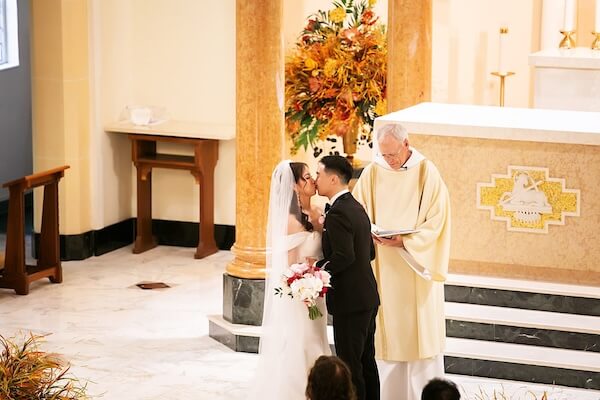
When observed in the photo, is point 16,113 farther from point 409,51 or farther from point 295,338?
point 295,338

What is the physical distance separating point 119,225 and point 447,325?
188 inches

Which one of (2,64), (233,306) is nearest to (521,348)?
(233,306)

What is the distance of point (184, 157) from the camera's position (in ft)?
39.7

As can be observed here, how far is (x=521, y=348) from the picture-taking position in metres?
8.26

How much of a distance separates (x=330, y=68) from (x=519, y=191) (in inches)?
121

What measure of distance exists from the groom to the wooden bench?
4.09 metres

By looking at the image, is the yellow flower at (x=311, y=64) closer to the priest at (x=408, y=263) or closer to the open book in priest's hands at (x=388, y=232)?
the priest at (x=408, y=263)

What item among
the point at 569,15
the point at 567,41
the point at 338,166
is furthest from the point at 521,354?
the point at 569,15

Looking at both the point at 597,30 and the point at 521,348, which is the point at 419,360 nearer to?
the point at 521,348

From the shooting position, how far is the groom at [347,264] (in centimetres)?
684

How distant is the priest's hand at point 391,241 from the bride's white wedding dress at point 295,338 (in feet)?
1.45

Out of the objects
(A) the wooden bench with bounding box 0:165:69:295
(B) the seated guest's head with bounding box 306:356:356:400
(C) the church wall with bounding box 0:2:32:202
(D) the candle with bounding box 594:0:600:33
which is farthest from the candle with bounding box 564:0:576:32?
(B) the seated guest's head with bounding box 306:356:356:400

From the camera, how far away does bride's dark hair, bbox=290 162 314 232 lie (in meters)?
7.14

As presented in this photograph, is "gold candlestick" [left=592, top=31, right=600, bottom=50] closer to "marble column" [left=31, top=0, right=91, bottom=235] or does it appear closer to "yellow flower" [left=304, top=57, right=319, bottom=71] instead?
"yellow flower" [left=304, top=57, right=319, bottom=71]
